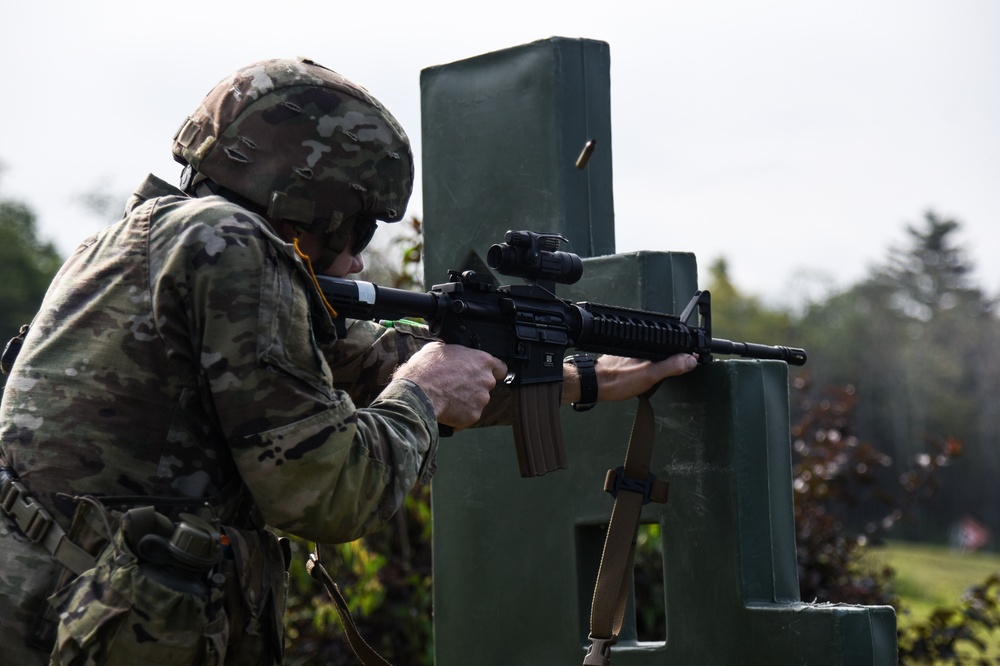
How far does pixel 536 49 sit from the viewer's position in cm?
440

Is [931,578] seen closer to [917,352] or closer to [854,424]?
[854,424]

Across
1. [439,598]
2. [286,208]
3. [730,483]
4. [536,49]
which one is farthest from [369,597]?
[286,208]

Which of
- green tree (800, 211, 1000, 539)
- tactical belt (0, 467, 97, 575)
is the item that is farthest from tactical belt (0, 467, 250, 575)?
green tree (800, 211, 1000, 539)

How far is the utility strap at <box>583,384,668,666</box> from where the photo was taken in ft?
12.5

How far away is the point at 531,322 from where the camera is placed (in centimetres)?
343

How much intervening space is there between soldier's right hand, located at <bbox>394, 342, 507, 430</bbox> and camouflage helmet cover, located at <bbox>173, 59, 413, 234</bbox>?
1.41 ft

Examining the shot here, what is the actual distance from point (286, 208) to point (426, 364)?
1.81 ft

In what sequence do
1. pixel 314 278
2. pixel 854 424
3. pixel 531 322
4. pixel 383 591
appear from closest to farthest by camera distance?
pixel 314 278 → pixel 531 322 → pixel 383 591 → pixel 854 424

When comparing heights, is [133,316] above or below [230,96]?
below

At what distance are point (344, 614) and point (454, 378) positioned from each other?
0.95 m

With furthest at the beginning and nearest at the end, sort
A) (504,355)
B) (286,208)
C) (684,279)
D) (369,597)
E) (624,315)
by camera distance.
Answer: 1. (369,597)
2. (684,279)
3. (624,315)
4. (504,355)
5. (286,208)

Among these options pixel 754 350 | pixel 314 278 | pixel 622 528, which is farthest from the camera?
pixel 754 350

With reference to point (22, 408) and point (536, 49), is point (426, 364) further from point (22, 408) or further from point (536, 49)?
point (536, 49)

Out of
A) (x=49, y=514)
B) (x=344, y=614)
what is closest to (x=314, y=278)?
(x=49, y=514)
